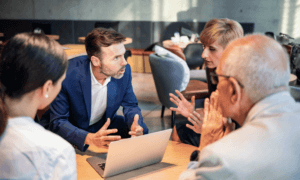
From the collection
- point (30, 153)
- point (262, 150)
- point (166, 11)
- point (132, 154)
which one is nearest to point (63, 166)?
point (30, 153)

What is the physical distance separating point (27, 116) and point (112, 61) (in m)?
1.11

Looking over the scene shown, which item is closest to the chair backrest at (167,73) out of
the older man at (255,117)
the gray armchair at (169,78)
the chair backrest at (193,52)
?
the gray armchair at (169,78)

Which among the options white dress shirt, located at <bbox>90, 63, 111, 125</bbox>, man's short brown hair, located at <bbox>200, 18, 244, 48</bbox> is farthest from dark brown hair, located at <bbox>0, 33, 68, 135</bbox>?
man's short brown hair, located at <bbox>200, 18, 244, 48</bbox>

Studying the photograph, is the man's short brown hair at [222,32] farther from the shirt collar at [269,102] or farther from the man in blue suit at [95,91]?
the shirt collar at [269,102]

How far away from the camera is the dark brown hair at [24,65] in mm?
799

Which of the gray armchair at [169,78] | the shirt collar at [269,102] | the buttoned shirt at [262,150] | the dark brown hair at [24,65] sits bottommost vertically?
the gray armchair at [169,78]

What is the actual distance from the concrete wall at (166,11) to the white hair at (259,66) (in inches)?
260

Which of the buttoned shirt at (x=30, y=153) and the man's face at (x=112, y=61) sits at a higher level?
the man's face at (x=112, y=61)

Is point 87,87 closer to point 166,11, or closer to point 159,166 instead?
point 159,166

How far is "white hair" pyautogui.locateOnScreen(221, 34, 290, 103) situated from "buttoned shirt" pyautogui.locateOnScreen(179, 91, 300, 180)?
0.15 feet

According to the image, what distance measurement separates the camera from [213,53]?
196 centimetres

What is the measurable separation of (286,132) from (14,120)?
77cm

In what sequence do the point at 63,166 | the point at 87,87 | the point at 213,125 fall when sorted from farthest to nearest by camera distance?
the point at 87,87 → the point at 213,125 → the point at 63,166

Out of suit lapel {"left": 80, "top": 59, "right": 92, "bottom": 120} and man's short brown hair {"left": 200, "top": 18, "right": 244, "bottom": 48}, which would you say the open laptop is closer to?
suit lapel {"left": 80, "top": 59, "right": 92, "bottom": 120}
